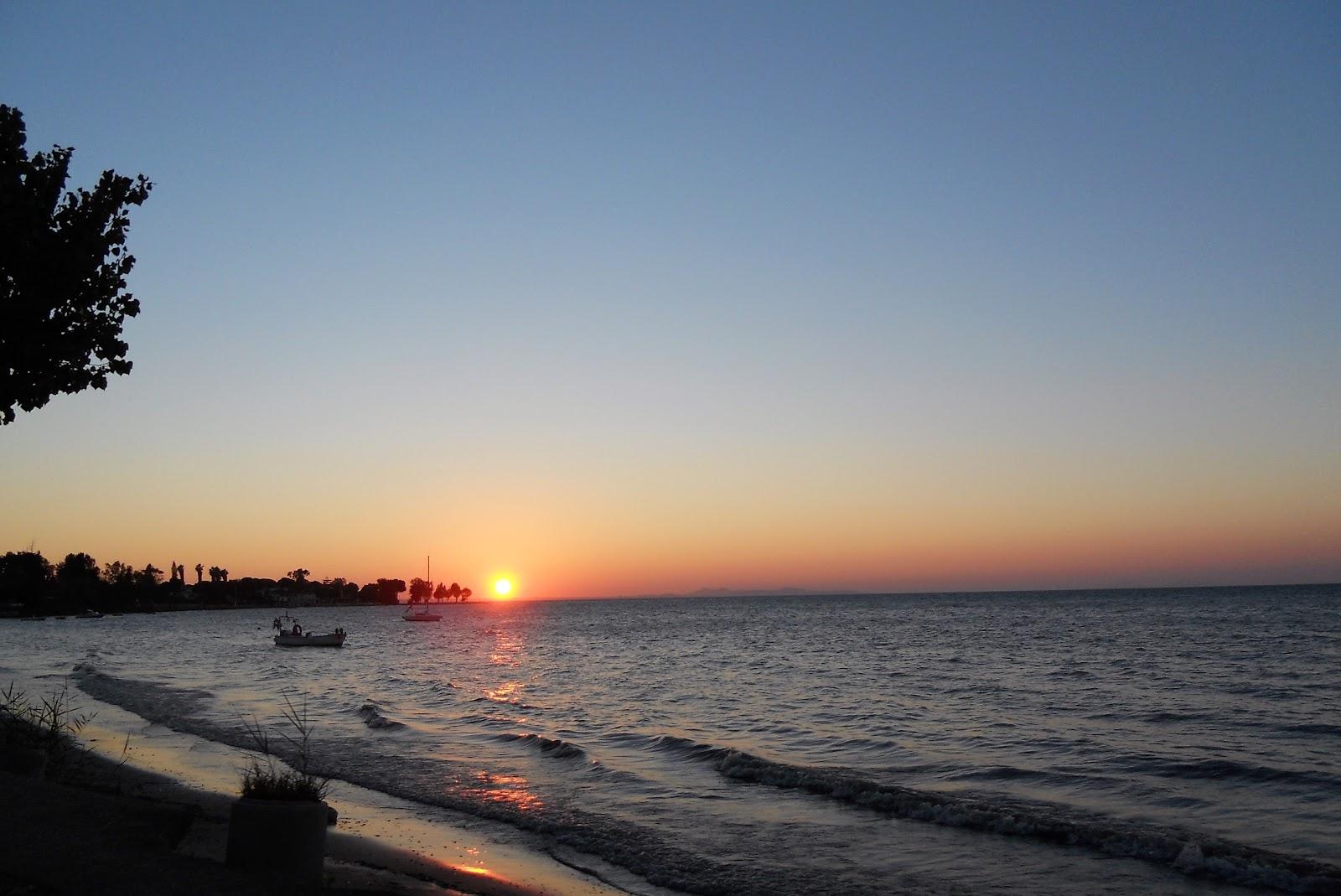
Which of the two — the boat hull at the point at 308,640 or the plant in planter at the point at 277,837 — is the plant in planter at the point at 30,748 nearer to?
the plant in planter at the point at 277,837

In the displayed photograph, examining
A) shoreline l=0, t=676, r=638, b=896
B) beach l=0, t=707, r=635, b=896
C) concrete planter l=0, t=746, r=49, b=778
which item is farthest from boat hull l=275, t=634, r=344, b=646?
concrete planter l=0, t=746, r=49, b=778

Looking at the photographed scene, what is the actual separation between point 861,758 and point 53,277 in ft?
59.1

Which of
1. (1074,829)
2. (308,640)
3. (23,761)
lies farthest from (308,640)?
(1074,829)

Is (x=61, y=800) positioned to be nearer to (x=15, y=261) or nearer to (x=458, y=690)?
(x=15, y=261)

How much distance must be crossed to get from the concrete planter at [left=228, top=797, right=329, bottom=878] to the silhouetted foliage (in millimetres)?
9005

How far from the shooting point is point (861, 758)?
22109 mm

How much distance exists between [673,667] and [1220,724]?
3050 centimetres

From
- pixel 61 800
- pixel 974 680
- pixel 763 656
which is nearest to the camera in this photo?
pixel 61 800

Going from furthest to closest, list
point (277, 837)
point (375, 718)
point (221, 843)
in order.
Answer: point (375, 718) → point (221, 843) → point (277, 837)

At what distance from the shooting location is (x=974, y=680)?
1570 inches

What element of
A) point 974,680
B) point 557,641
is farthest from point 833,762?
point 557,641

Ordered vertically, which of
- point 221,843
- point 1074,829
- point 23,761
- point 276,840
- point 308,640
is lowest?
point 308,640

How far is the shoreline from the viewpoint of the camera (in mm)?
9148

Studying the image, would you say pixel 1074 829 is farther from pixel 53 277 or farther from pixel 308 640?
pixel 308 640
